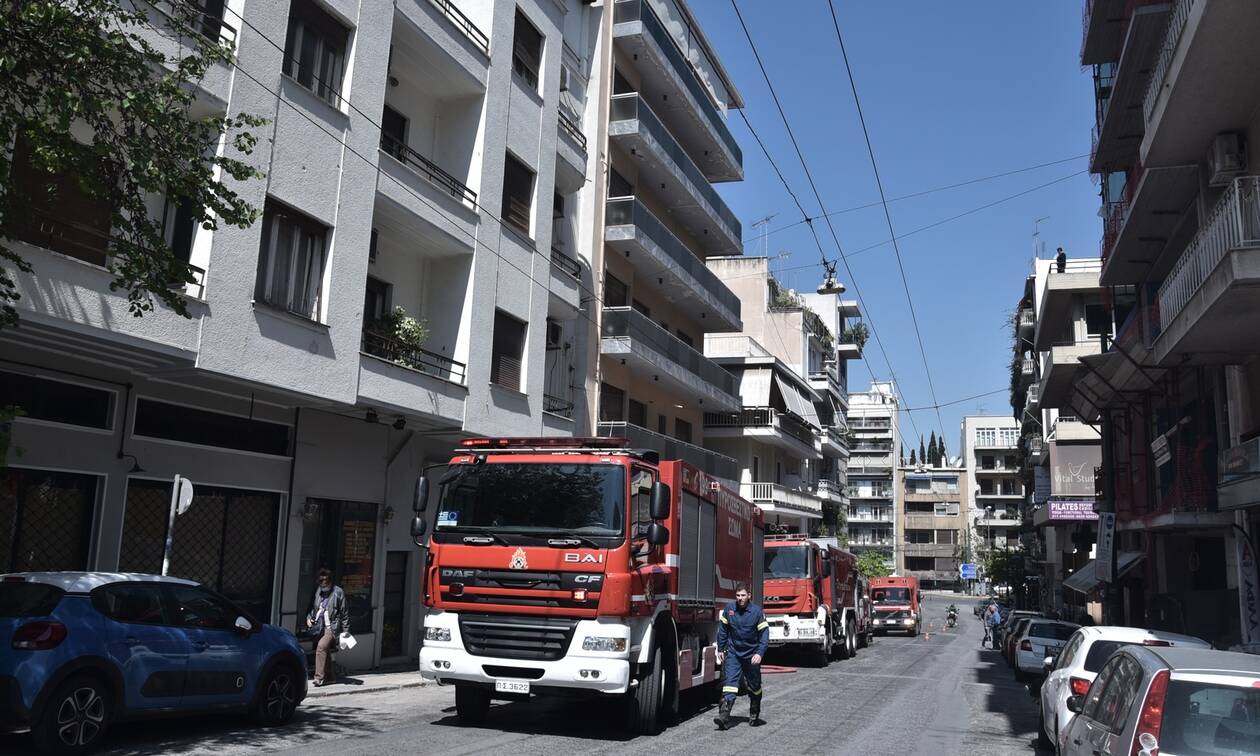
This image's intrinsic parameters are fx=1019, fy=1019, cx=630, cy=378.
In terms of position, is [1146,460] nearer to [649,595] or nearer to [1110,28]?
[1110,28]

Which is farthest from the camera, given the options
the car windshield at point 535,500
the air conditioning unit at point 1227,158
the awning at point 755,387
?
the awning at point 755,387

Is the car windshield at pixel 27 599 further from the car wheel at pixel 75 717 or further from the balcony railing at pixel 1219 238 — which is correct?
the balcony railing at pixel 1219 238

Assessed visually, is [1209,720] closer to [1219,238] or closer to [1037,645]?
[1219,238]

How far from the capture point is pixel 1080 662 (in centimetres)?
1145

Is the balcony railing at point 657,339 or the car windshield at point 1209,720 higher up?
the balcony railing at point 657,339

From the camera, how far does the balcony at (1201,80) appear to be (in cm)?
1281

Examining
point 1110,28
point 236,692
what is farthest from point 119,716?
point 1110,28

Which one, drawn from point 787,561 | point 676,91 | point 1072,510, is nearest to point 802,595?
point 787,561

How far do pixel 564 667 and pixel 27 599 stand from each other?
5.11 meters

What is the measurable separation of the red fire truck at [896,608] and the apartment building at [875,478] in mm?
57560

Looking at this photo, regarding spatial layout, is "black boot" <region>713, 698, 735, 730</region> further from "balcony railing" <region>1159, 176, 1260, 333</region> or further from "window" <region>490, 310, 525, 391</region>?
"window" <region>490, 310, 525, 391</region>

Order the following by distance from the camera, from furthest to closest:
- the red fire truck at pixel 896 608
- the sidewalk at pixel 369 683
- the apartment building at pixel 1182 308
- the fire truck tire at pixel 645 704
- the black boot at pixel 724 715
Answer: the red fire truck at pixel 896 608 → the sidewalk at pixel 369 683 → the apartment building at pixel 1182 308 → the black boot at pixel 724 715 → the fire truck tire at pixel 645 704

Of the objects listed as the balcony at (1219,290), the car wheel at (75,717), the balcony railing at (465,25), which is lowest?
the car wheel at (75,717)

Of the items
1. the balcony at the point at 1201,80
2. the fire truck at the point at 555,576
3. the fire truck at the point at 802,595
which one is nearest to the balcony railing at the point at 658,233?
the fire truck at the point at 802,595
